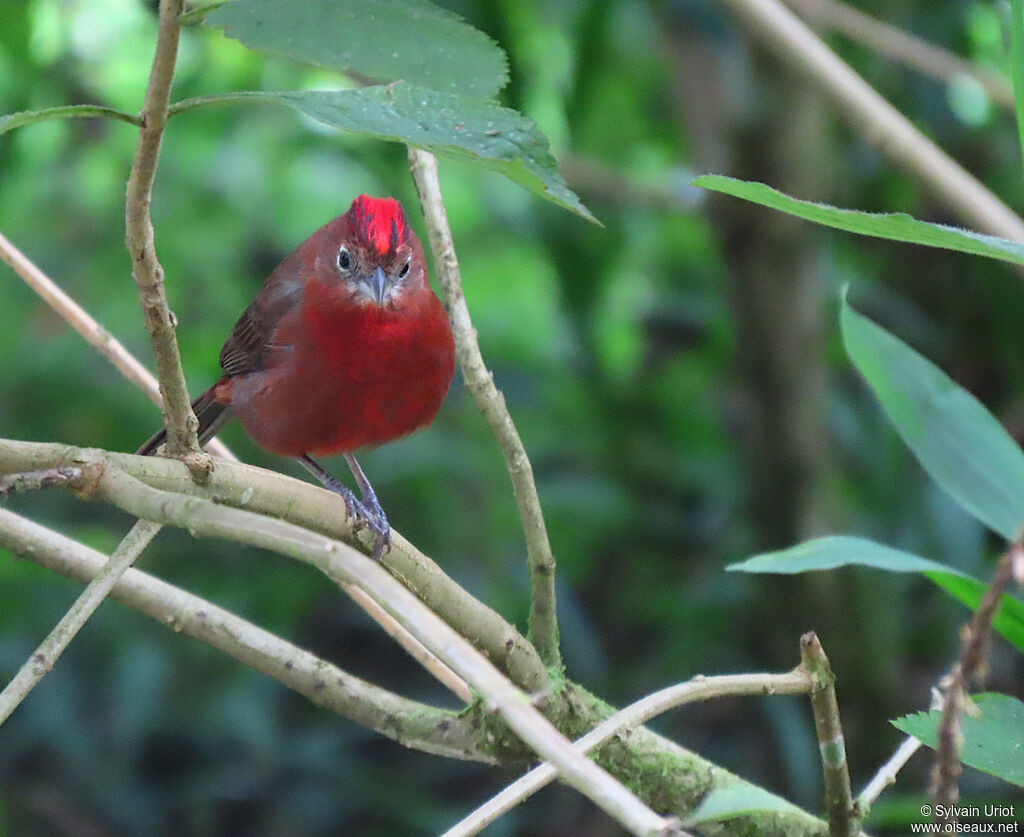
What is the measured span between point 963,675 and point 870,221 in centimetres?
40

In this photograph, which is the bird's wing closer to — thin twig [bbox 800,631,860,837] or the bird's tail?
A: the bird's tail

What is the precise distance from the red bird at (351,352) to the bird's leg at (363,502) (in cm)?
1

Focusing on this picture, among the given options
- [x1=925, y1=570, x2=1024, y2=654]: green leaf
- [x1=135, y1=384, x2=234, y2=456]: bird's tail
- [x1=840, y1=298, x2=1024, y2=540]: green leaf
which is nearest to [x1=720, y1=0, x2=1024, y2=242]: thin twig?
[x1=840, y1=298, x2=1024, y2=540]: green leaf

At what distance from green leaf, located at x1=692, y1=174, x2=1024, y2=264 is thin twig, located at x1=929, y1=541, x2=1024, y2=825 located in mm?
296

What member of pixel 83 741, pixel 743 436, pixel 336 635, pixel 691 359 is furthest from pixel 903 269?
pixel 83 741

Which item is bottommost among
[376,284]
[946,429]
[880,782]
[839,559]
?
[880,782]

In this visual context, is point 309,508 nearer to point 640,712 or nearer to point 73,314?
point 640,712

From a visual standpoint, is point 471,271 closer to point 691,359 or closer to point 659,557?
point 691,359

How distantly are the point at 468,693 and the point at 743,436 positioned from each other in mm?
2901

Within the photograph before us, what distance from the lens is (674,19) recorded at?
482 cm

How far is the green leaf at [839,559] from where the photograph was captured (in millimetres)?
1391

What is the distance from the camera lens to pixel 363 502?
9.47 ft

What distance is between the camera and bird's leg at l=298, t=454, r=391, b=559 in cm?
187

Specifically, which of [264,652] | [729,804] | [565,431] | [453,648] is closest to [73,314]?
[264,652]
